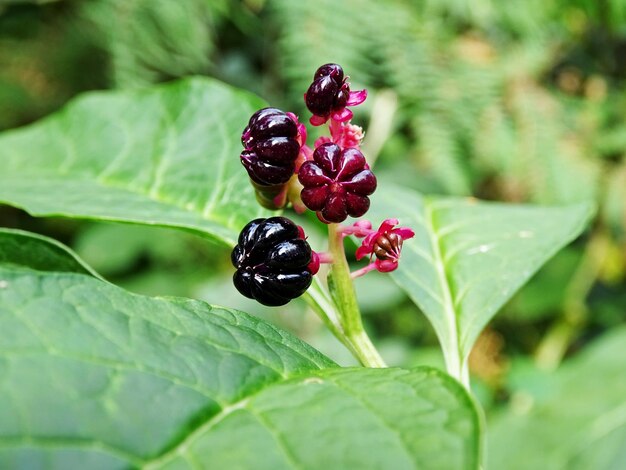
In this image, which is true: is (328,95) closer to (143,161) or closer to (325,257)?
(325,257)

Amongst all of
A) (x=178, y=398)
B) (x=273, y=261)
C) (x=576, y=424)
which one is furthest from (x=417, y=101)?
(x=178, y=398)

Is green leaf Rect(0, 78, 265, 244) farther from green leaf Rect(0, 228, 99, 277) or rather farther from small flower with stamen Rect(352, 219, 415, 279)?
small flower with stamen Rect(352, 219, 415, 279)

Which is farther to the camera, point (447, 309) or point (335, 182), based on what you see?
point (447, 309)

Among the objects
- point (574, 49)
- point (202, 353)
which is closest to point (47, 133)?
point (202, 353)

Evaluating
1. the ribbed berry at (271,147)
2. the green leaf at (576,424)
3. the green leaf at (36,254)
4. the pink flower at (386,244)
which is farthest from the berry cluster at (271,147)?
the green leaf at (576,424)

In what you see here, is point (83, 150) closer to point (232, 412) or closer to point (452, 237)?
point (452, 237)

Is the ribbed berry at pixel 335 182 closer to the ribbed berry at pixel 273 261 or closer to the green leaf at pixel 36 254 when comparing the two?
the ribbed berry at pixel 273 261

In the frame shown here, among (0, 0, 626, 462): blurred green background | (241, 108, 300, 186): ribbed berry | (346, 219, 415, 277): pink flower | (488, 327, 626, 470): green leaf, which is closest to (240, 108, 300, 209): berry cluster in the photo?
(241, 108, 300, 186): ribbed berry
